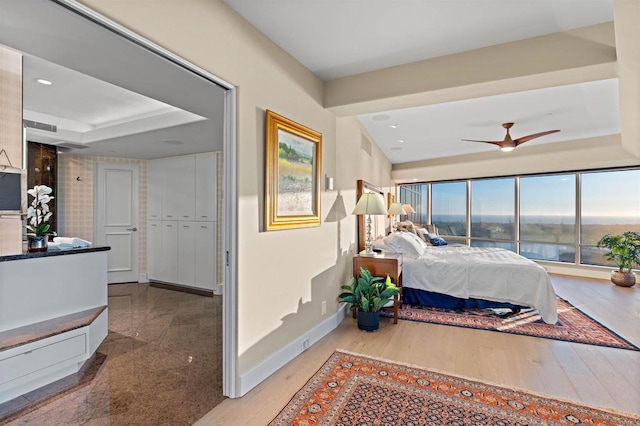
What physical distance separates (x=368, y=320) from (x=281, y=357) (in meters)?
1.14

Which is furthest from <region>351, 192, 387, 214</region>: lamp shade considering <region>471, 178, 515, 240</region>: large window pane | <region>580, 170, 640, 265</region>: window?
<region>580, 170, 640, 265</region>: window

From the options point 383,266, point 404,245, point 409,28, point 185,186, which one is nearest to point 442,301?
point 404,245

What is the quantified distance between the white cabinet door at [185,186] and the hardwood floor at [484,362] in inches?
129

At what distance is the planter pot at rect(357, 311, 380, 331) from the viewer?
332 centimetres

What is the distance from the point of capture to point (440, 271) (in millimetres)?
4129

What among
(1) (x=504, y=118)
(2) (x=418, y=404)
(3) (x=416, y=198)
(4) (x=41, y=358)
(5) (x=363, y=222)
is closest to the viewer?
(2) (x=418, y=404)

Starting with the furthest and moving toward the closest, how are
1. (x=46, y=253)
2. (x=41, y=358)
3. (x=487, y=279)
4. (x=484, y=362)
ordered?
(x=487, y=279) → (x=484, y=362) → (x=46, y=253) → (x=41, y=358)

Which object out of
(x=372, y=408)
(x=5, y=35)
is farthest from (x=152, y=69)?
(x=372, y=408)

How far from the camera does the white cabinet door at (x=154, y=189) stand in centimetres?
566

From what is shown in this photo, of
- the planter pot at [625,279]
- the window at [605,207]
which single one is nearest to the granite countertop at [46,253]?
the planter pot at [625,279]

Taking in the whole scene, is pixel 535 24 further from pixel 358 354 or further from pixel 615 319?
pixel 615 319

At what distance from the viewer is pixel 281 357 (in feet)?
8.32

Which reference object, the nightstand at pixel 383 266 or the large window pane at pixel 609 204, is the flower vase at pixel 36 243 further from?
the large window pane at pixel 609 204

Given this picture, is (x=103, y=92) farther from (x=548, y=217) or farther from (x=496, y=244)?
(x=548, y=217)
